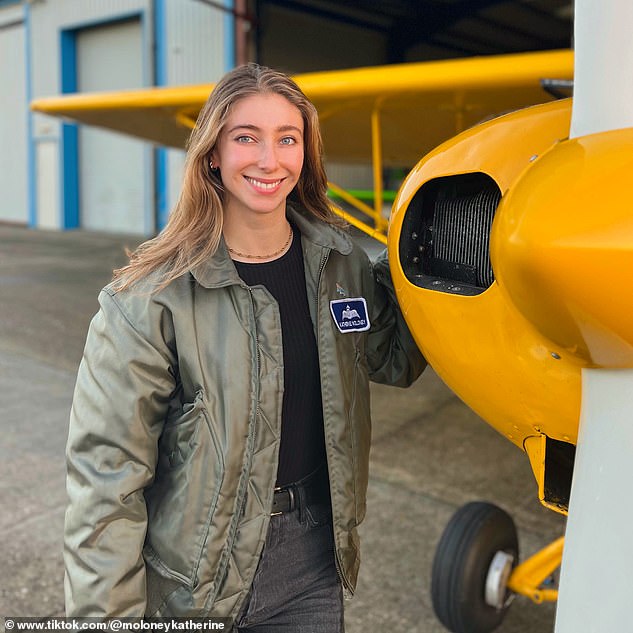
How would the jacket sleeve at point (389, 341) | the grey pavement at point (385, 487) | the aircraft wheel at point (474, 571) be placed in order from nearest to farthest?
the jacket sleeve at point (389, 341) < the aircraft wheel at point (474, 571) < the grey pavement at point (385, 487)

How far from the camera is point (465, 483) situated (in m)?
3.57

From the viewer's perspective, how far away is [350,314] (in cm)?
154

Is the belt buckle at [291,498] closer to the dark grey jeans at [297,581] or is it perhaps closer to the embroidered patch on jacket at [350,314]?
the dark grey jeans at [297,581]

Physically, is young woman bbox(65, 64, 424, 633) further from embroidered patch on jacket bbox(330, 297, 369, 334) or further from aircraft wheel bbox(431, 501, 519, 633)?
aircraft wheel bbox(431, 501, 519, 633)

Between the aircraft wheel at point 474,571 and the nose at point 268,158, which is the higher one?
the nose at point 268,158

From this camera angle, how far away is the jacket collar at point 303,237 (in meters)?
1.37

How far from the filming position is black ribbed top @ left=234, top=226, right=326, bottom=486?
149cm

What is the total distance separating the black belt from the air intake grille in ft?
1.48

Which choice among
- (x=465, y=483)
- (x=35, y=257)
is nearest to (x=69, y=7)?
(x=35, y=257)

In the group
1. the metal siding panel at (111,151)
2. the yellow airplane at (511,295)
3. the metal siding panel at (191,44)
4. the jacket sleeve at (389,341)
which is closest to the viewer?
the yellow airplane at (511,295)

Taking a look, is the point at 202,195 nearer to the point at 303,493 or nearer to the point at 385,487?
the point at 303,493

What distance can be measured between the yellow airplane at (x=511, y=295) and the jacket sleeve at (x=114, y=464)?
506 mm

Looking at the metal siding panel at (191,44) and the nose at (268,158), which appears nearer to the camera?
the nose at (268,158)

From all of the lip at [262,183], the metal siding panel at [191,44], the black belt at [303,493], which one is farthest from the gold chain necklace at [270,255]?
the metal siding panel at [191,44]
